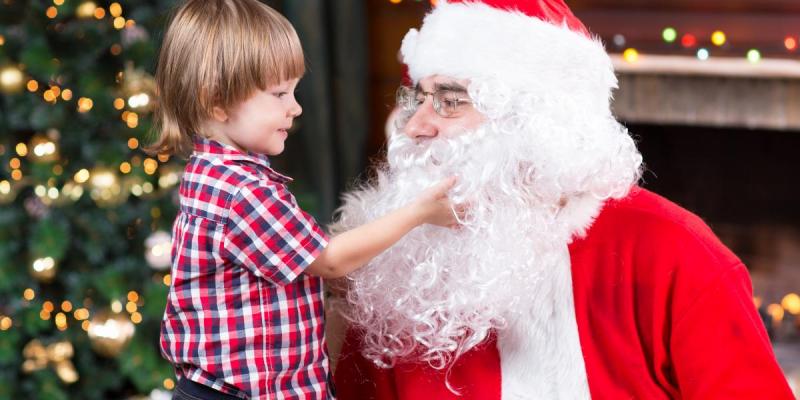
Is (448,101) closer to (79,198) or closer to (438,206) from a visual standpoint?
(438,206)

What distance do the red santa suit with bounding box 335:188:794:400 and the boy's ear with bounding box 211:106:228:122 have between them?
52cm

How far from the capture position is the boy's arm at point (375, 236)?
1.43m

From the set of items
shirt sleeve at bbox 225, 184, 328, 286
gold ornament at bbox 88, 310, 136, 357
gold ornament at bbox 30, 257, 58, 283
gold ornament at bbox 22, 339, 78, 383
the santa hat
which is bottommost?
gold ornament at bbox 22, 339, 78, 383

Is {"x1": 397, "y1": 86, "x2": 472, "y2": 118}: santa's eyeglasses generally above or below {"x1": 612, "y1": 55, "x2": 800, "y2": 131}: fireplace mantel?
above

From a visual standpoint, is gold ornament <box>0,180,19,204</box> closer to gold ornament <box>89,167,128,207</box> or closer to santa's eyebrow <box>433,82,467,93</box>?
gold ornament <box>89,167,128,207</box>

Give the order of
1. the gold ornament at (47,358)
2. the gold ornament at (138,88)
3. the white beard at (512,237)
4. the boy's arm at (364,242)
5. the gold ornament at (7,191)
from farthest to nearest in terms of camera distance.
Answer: the gold ornament at (47,358), the gold ornament at (7,191), the gold ornament at (138,88), the white beard at (512,237), the boy's arm at (364,242)

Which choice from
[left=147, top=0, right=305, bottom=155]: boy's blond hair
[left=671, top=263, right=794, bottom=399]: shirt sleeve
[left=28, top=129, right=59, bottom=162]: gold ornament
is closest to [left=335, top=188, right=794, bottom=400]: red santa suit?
[left=671, top=263, right=794, bottom=399]: shirt sleeve

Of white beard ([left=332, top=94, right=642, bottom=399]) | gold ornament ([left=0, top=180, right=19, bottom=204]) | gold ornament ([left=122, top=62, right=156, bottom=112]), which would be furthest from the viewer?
gold ornament ([left=0, top=180, right=19, bottom=204])

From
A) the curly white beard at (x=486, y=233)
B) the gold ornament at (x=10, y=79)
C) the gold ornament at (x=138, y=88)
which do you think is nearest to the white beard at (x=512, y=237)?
the curly white beard at (x=486, y=233)

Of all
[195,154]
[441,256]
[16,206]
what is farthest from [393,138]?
[16,206]

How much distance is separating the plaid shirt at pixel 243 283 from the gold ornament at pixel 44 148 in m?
1.55

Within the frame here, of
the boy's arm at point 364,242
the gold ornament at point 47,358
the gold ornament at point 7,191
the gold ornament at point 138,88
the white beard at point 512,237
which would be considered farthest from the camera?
the gold ornament at point 47,358

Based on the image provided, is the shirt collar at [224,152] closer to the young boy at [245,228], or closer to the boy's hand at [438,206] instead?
the young boy at [245,228]

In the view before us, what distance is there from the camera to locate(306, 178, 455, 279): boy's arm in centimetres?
143
